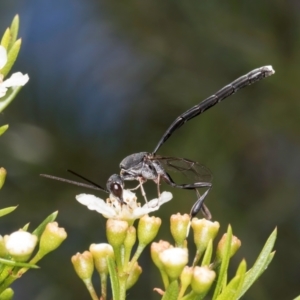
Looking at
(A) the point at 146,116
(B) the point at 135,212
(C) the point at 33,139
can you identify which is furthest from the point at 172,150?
(B) the point at 135,212

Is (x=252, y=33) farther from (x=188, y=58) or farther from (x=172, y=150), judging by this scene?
Answer: (x=172, y=150)

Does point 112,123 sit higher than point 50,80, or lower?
lower

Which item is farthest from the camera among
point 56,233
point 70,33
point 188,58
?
point 70,33

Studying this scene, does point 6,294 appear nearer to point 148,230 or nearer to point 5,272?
point 5,272

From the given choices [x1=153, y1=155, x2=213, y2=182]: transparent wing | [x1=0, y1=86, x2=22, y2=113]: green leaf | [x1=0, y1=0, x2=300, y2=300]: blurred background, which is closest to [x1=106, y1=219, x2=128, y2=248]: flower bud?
[x1=0, y1=86, x2=22, y2=113]: green leaf

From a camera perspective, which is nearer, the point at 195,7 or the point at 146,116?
the point at 195,7

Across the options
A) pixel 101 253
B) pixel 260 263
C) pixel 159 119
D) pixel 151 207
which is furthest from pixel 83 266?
pixel 159 119

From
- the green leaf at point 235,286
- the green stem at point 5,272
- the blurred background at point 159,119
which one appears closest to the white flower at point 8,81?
the green stem at point 5,272

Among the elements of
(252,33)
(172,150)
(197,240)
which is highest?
(252,33)
